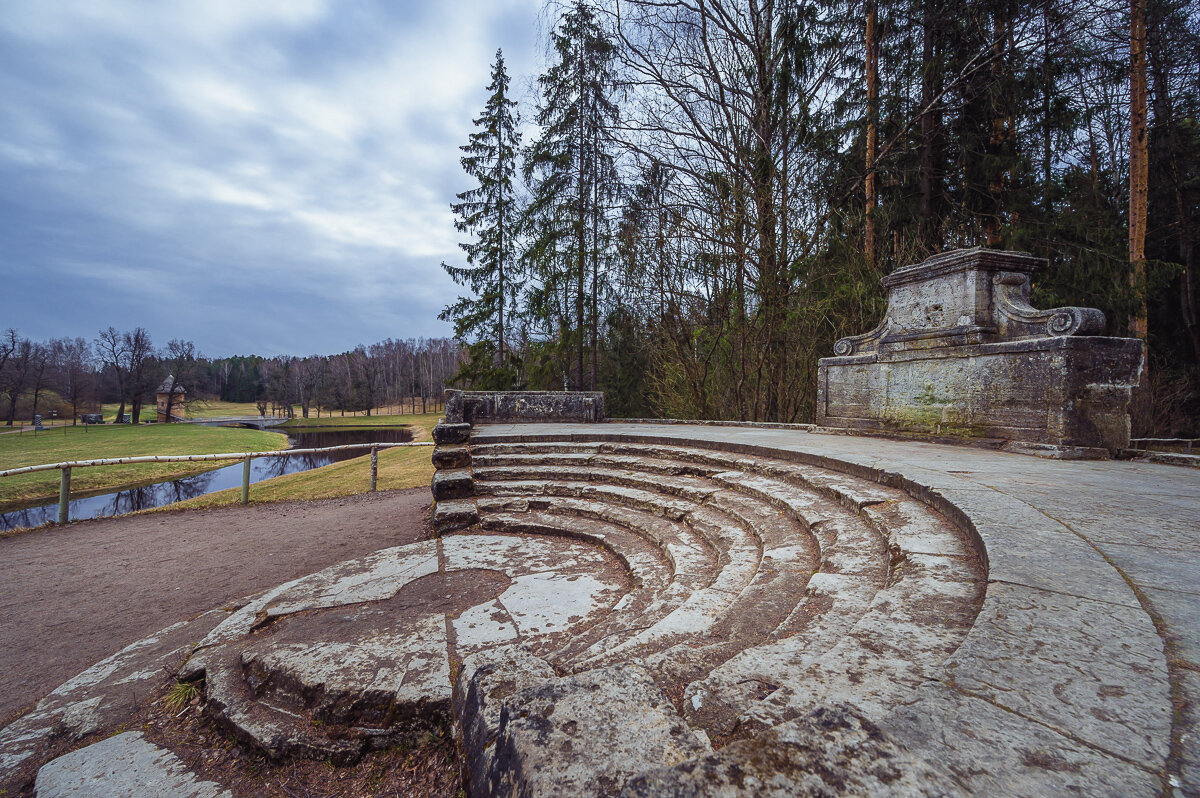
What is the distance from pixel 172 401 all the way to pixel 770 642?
6628 centimetres

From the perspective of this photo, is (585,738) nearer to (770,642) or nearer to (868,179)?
(770,642)

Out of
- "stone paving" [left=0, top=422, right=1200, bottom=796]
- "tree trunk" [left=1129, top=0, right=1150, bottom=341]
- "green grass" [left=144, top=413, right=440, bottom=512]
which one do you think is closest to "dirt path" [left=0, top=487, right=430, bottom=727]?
"stone paving" [left=0, top=422, right=1200, bottom=796]

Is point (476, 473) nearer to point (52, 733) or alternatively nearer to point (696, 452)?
point (696, 452)

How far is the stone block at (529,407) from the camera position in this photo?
9.54 m

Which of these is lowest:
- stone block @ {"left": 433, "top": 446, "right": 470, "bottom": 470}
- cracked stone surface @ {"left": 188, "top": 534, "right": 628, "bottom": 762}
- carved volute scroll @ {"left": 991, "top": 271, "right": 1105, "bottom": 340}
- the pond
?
the pond

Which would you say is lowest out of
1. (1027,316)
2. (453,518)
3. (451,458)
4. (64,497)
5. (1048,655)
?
(64,497)

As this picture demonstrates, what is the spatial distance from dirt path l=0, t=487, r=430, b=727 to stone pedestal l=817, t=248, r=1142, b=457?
6.10m

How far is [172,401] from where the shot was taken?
166ft

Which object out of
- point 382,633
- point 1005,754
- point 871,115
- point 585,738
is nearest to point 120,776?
point 382,633

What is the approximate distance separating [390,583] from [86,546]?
18.1 ft

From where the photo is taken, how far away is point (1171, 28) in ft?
36.5

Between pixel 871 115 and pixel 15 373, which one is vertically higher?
pixel 871 115

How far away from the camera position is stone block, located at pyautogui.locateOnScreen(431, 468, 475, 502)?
5652 mm

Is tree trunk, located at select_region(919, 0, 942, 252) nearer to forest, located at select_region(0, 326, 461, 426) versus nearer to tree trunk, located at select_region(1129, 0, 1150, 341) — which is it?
tree trunk, located at select_region(1129, 0, 1150, 341)
